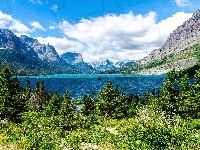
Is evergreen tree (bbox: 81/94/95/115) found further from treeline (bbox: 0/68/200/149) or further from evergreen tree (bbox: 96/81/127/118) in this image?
evergreen tree (bbox: 96/81/127/118)

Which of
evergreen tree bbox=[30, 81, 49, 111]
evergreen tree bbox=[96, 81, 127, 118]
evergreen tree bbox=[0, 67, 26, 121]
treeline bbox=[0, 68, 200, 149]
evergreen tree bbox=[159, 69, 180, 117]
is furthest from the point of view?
evergreen tree bbox=[30, 81, 49, 111]

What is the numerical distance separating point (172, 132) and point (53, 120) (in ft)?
64.4

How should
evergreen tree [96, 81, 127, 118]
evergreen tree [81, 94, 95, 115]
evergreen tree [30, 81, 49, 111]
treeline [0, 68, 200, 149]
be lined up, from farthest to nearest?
evergreen tree [30, 81, 49, 111] < evergreen tree [81, 94, 95, 115] < evergreen tree [96, 81, 127, 118] < treeline [0, 68, 200, 149]

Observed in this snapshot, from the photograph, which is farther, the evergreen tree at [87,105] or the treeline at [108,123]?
the evergreen tree at [87,105]

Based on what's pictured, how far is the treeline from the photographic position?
743 inches

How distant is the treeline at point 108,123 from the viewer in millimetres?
18875

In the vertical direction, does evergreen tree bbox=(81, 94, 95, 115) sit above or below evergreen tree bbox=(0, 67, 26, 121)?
below

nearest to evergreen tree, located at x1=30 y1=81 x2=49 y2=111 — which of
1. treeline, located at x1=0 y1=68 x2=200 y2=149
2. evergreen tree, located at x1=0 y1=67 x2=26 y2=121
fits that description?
treeline, located at x1=0 y1=68 x2=200 y2=149

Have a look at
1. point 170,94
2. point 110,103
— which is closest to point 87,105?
point 110,103

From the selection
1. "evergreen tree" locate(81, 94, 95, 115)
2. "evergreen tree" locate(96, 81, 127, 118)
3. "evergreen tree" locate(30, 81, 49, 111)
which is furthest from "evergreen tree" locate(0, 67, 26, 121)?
"evergreen tree" locate(30, 81, 49, 111)

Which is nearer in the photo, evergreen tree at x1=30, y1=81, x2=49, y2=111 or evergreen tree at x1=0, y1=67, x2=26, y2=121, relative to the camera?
evergreen tree at x1=0, y1=67, x2=26, y2=121

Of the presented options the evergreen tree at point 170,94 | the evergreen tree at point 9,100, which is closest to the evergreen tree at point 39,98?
the evergreen tree at point 9,100

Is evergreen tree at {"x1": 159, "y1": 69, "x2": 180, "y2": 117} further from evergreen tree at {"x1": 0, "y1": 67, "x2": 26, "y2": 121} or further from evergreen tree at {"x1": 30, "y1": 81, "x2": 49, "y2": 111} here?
evergreen tree at {"x1": 30, "y1": 81, "x2": 49, "y2": 111}

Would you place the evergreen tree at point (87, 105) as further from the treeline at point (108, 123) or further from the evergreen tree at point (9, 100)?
the evergreen tree at point (9, 100)
